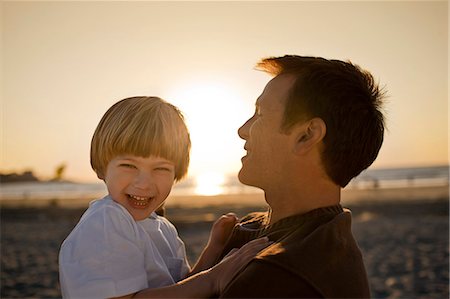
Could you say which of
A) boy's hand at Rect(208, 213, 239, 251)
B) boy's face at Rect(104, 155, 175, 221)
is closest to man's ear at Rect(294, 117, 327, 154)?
boy's hand at Rect(208, 213, 239, 251)

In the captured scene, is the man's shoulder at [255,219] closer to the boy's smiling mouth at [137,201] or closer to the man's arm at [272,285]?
the boy's smiling mouth at [137,201]

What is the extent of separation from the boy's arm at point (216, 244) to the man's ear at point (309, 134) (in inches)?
22.5

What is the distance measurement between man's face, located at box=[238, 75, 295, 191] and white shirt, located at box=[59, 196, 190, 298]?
514mm

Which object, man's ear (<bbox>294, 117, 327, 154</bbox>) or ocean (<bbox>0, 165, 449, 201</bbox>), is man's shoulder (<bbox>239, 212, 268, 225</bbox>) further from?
ocean (<bbox>0, 165, 449, 201</bbox>)

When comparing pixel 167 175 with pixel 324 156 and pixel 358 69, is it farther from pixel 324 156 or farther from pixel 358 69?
pixel 358 69

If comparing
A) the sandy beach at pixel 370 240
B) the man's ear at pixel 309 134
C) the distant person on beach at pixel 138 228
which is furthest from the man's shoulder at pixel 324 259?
the sandy beach at pixel 370 240

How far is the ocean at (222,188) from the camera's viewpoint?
109 ft

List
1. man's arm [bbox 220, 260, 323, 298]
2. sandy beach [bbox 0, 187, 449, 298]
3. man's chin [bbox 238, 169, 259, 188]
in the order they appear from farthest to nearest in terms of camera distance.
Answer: sandy beach [bbox 0, 187, 449, 298] → man's chin [bbox 238, 169, 259, 188] → man's arm [bbox 220, 260, 323, 298]

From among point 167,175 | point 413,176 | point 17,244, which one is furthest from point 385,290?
point 413,176

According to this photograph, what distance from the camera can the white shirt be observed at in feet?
7.89

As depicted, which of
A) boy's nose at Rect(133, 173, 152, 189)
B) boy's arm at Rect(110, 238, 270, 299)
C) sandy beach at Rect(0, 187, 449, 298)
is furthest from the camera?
sandy beach at Rect(0, 187, 449, 298)

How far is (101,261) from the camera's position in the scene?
2.42m

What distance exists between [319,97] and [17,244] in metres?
13.6

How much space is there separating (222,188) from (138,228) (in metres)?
37.1
